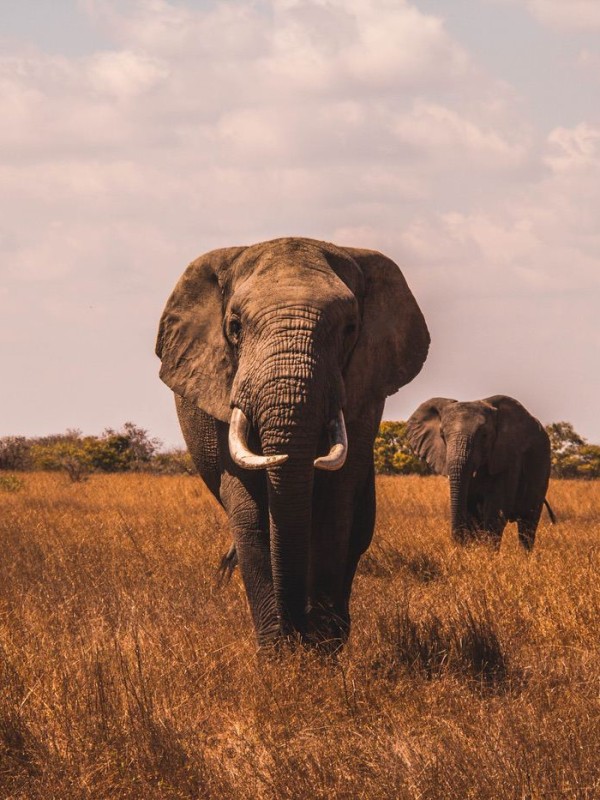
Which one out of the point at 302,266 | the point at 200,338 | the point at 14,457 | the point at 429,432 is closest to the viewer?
the point at 302,266

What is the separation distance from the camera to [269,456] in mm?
6082

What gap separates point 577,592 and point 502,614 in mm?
749

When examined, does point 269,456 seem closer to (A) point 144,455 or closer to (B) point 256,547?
(B) point 256,547

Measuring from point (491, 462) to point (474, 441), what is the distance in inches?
23.6

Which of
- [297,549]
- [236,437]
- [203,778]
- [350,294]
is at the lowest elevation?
[203,778]

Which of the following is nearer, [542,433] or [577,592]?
[577,592]

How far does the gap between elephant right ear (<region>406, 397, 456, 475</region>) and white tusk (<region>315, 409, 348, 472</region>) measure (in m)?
10.1

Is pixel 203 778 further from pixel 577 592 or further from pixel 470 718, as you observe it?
pixel 577 592

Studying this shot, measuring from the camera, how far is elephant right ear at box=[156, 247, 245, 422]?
7039 mm

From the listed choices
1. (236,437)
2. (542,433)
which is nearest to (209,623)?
(236,437)

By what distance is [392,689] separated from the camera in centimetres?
640

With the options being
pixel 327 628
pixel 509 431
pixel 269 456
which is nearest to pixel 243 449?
pixel 269 456

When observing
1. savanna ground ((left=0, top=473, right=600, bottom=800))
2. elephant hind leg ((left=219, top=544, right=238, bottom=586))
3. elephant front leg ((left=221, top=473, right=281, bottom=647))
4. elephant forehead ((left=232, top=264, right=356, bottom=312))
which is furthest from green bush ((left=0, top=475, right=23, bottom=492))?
elephant forehead ((left=232, top=264, right=356, bottom=312))

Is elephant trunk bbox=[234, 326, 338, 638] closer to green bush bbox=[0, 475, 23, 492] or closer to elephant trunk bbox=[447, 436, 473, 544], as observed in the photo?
elephant trunk bbox=[447, 436, 473, 544]
